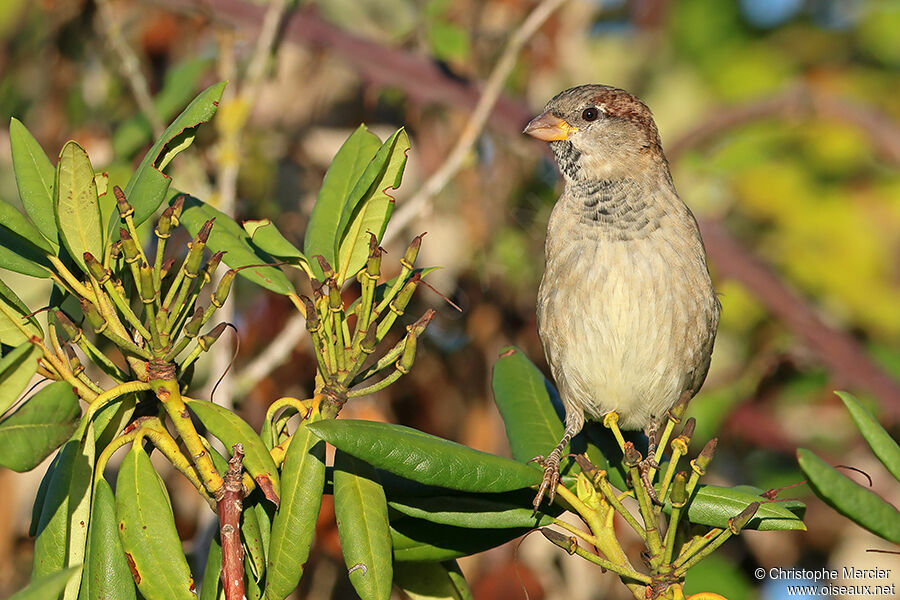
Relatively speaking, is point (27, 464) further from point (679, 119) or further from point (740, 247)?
point (679, 119)

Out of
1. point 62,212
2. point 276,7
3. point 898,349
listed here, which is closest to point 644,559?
point 62,212

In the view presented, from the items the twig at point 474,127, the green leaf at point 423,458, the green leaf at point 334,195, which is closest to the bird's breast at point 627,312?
the twig at point 474,127

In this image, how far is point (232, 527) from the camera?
153 centimetres

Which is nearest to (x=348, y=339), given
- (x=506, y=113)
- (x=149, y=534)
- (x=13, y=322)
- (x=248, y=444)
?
(x=248, y=444)

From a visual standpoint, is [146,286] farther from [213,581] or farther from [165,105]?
[165,105]

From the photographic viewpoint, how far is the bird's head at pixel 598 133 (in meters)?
3.23

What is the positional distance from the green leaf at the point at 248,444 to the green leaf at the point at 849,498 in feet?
2.57

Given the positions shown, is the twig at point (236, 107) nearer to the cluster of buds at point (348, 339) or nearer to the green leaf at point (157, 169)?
the green leaf at point (157, 169)

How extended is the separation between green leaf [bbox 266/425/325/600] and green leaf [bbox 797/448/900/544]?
28.8 inches

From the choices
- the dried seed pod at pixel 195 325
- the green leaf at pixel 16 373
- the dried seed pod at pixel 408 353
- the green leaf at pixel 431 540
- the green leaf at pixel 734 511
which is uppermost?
the dried seed pod at pixel 195 325

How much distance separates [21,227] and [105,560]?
1.85 feet

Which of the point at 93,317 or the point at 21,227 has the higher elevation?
the point at 21,227

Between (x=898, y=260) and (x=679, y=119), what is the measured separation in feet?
4.40

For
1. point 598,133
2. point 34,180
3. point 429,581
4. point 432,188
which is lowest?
point 429,581
